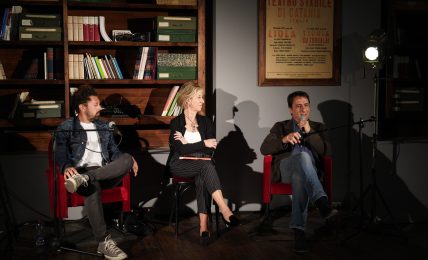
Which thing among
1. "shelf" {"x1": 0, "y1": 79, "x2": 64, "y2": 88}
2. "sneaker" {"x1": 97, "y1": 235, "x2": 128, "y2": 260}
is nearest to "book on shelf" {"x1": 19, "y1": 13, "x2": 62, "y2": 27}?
"shelf" {"x1": 0, "y1": 79, "x2": 64, "y2": 88}

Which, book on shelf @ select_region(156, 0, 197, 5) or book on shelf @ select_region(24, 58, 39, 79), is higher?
book on shelf @ select_region(156, 0, 197, 5)

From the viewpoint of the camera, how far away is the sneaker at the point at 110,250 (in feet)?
11.6

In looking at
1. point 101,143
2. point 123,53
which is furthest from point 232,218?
point 123,53

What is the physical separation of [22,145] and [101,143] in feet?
3.69

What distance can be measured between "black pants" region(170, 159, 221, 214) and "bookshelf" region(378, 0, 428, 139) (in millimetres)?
2222

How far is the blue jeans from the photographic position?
379cm

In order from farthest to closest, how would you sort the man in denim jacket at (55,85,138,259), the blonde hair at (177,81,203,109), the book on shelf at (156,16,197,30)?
the book on shelf at (156,16,197,30) → the blonde hair at (177,81,203,109) → the man in denim jacket at (55,85,138,259)

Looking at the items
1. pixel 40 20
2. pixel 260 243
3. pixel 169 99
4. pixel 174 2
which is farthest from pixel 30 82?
pixel 260 243

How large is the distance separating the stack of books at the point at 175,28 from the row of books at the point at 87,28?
0.48 meters

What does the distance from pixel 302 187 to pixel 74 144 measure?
181 centimetres

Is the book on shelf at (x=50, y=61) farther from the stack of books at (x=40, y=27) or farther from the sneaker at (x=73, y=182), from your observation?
the sneaker at (x=73, y=182)

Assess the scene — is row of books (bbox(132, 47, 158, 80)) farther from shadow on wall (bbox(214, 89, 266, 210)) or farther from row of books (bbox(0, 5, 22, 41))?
row of books (bbox(0, 5, 22, 41))

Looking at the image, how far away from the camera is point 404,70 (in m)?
5.32

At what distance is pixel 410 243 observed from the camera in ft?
Result: 13.0
